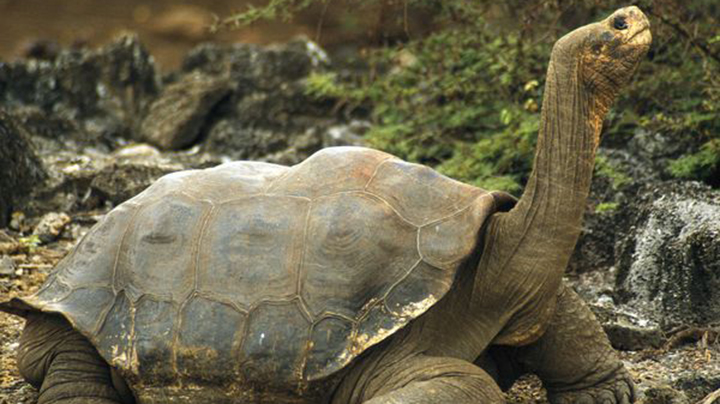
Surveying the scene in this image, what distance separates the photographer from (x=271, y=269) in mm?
3688

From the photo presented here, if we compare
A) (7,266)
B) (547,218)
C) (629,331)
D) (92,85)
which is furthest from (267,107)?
(547,218)

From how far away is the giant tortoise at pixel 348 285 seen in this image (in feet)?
11.7

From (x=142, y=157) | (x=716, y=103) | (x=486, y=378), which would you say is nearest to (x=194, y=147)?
(x=142, y=157)

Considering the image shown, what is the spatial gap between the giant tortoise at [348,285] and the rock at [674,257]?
72 cm

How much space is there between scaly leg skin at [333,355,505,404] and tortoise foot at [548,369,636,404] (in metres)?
0.49

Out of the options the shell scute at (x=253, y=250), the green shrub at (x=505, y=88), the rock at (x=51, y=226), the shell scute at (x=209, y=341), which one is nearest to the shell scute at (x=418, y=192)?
the shell scute at (x=253, y=250)

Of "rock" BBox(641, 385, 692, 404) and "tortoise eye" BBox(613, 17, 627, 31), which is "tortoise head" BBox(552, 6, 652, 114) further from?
"rock" BBox(641, 385, 692, 404)

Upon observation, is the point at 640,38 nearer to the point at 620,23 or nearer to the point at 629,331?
the point at 620,23

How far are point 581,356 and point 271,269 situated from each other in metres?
1.11

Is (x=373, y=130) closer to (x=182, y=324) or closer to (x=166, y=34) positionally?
(x=182, y=324)

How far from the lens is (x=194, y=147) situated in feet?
26.9

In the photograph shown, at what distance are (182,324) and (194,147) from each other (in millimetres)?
4584

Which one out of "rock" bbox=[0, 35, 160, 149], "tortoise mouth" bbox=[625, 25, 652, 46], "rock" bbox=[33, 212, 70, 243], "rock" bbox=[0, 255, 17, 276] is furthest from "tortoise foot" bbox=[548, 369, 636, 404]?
"rock" bbox=[0, 35, 160, 149]

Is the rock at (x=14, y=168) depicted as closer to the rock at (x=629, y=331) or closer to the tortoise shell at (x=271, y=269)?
the tortoise shell at (x=271, y=269)
